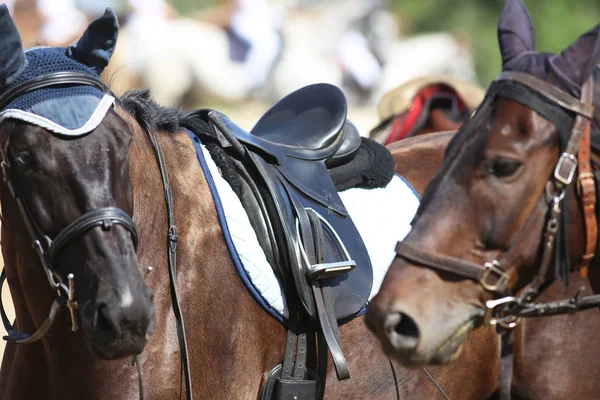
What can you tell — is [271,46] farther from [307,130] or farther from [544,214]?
[544,214]

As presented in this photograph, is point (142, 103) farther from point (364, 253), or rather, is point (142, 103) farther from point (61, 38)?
point (61, 38)

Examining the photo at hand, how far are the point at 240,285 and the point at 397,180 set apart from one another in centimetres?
102

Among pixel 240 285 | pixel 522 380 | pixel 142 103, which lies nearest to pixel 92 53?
pixel 142 103

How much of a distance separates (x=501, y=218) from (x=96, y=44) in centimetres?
140

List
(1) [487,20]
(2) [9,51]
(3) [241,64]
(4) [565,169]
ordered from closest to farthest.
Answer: (4) [565,169] < (2) [9,51] < (3) [241,64] < (1) [487,20]

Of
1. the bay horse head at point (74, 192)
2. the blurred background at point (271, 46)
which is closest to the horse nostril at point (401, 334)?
the bay horse head at point (74, 192)

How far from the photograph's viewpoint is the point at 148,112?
10.5ft

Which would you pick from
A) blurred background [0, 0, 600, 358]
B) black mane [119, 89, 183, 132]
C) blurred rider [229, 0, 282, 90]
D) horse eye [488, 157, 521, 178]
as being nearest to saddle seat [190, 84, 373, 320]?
black mane [119, 89, 183, 132]

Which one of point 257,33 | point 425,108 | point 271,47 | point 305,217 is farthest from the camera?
point 271,47

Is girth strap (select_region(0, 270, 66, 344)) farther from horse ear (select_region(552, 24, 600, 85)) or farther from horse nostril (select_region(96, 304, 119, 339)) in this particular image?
horse ear (select_region(552, 24, 600, 85))

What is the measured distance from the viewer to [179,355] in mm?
3020

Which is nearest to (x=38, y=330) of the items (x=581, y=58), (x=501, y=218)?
(x=501, y=218)

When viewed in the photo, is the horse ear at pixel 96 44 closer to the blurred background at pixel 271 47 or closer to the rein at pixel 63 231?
the rein at pixel 63 231

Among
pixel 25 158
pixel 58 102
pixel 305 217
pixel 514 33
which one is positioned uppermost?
pixel 58 102
